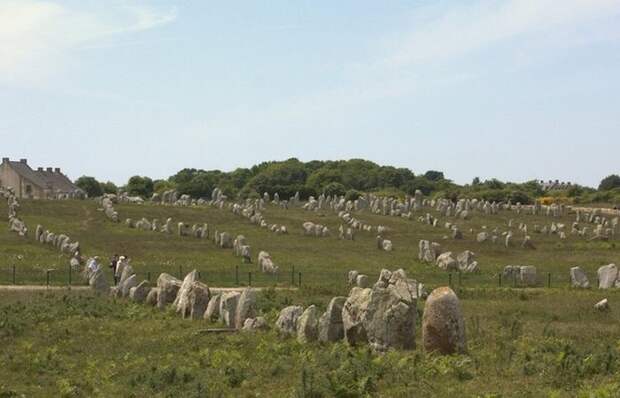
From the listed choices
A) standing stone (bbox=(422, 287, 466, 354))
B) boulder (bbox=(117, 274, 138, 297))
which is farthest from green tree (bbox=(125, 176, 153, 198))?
standing stone (bbox=(422, 287, 466, 354))

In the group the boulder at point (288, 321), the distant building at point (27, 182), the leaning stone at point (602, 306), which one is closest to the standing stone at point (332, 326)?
the boulder at point (288, 321)

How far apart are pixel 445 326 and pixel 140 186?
118503 mm

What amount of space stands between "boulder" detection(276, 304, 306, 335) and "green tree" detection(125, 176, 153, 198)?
109 metres

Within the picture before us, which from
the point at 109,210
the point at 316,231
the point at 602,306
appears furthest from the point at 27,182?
the point at 602,306

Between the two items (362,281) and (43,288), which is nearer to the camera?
(43,288)

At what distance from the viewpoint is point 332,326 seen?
80.0ft

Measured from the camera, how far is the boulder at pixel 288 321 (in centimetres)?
2572

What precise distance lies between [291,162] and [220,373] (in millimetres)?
163768

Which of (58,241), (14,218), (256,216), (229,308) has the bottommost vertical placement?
(229,308)

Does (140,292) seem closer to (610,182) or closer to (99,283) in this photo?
(99,283)

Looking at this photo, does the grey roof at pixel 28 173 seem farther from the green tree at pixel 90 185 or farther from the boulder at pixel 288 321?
the boulder at pixel 288 321

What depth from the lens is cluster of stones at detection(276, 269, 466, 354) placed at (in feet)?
72.3

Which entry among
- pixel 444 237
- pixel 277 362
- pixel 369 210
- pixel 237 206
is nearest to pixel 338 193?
pixel 369 210

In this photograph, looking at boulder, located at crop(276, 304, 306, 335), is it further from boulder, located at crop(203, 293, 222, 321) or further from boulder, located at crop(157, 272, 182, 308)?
boulder, located at crop(157, 272, 182, 308)
